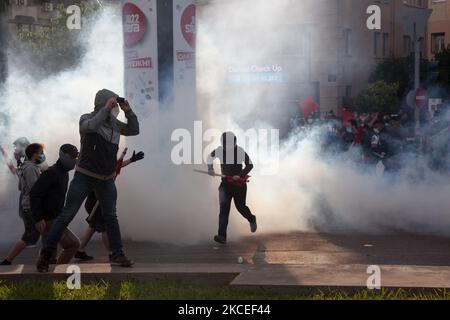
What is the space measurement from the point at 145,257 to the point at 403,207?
3987mm

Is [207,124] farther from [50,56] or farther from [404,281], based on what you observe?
[50,56]

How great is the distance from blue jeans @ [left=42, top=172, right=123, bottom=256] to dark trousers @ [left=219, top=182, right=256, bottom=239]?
8.29 feet

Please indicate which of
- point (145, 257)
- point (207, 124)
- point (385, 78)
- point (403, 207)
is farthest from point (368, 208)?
point (385, 78)

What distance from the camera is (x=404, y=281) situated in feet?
19.5

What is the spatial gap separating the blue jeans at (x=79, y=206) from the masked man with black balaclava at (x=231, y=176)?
2557mm

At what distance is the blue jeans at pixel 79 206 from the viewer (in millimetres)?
6910

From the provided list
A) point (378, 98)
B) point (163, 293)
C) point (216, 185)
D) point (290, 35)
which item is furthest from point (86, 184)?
point (378, 98)

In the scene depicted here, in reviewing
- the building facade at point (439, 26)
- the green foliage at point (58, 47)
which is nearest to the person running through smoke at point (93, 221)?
the green foliage at point (58, 47)

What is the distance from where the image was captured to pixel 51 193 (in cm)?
734

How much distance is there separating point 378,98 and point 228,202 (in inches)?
937

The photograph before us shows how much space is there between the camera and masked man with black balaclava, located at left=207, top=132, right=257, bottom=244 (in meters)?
9.52

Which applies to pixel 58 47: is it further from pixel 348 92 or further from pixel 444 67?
pixel 444 67

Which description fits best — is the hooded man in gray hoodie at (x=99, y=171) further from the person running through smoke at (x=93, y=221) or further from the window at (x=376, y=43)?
the window at (x=376, y=43)

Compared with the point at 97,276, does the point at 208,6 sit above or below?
above
